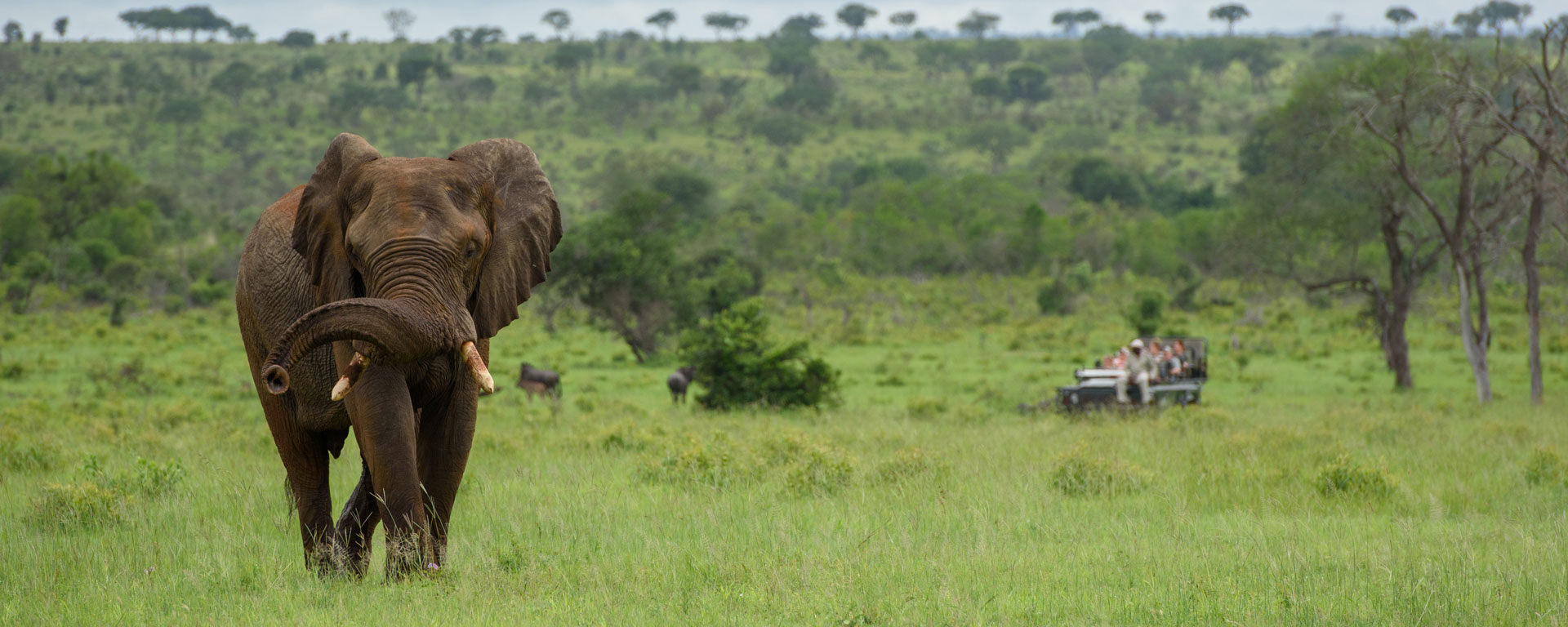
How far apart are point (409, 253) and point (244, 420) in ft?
42.0

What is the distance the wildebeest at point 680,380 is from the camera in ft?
66.9

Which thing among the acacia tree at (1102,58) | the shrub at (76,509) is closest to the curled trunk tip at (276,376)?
the shrub at (76,509)

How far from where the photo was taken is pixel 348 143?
6.01 metres

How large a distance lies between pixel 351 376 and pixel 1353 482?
7.23 metres

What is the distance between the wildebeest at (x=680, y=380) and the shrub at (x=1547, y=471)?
1192 cm

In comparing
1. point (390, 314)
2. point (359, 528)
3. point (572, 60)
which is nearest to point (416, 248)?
point (390, 314)

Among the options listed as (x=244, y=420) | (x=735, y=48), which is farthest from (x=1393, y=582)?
(x=735, y=48)

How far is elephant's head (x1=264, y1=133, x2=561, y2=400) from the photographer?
5.09m

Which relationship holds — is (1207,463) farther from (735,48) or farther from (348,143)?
(735,48)

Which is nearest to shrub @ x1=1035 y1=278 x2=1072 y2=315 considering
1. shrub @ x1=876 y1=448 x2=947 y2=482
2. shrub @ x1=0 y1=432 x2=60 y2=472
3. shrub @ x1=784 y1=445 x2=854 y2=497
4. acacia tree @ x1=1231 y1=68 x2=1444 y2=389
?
acacia tree @ x1=1231 y1=68 x2=1444 y2=389

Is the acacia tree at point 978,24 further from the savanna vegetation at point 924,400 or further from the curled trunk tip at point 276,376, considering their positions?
the curled trunk tip at point 276,376

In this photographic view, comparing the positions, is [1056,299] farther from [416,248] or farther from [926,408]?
[416,248]

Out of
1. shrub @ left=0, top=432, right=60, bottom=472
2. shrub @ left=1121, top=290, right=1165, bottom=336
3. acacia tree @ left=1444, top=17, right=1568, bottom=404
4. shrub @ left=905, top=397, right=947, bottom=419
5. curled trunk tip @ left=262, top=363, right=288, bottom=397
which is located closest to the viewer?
curled trunk tip @ left=262, top=363, right=288, bottom=397

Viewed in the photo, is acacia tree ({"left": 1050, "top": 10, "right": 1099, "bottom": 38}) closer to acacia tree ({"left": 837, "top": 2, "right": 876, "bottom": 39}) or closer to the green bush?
acacia tree ({"left": 837, "top": 2, "right": 876, "bottom": 39})
